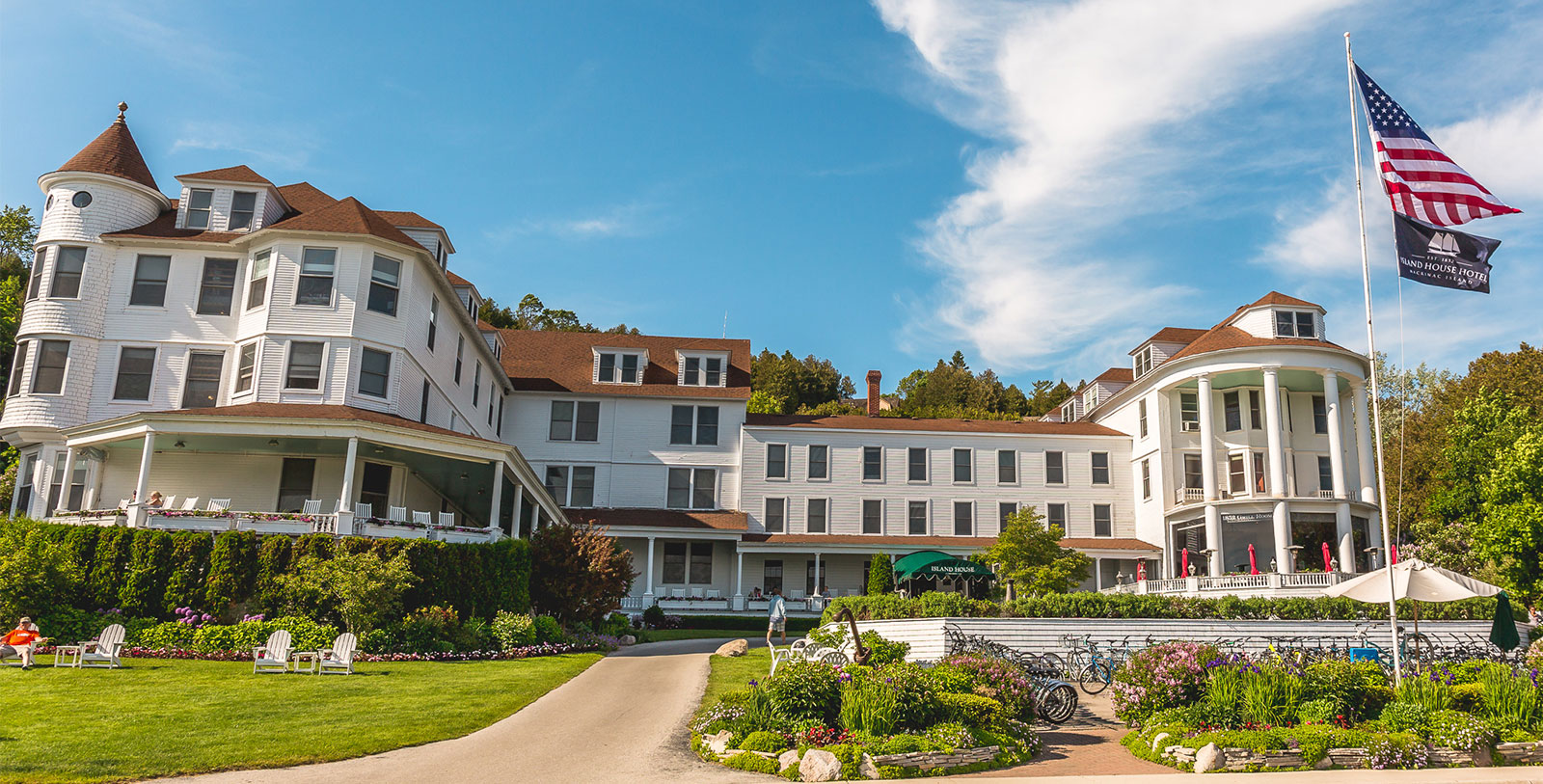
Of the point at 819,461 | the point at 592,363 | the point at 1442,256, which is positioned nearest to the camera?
the point at 1442,256

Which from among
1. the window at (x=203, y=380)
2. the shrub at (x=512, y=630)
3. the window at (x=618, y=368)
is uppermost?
the window at (x=618, y=368)

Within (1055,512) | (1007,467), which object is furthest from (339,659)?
(1055,512)

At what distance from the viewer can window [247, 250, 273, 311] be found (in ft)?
96.9

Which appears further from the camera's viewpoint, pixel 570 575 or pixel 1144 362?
pixel 1144 362

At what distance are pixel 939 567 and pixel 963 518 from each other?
1124cm

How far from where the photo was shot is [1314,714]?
Answer: 47.3 feet

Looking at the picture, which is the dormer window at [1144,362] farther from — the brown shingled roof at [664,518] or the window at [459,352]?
the window at [459,352]

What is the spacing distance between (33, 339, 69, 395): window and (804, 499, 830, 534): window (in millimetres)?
27570

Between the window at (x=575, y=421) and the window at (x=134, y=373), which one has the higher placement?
the window at (x=575, y=421)

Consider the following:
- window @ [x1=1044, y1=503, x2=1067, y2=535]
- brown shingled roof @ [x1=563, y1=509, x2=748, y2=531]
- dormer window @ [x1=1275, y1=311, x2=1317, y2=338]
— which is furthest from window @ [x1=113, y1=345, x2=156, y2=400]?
dormer window @ [x1=1275, y1=311, x2=1317, y2=338]

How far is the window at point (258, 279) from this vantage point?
1163 inches

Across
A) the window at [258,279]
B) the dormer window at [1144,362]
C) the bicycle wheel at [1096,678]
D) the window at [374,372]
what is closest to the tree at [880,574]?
the dormer window at [1144,362]

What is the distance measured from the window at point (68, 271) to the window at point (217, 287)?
341cm

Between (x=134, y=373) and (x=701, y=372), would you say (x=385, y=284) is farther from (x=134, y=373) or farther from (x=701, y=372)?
(x=701, y=372)
